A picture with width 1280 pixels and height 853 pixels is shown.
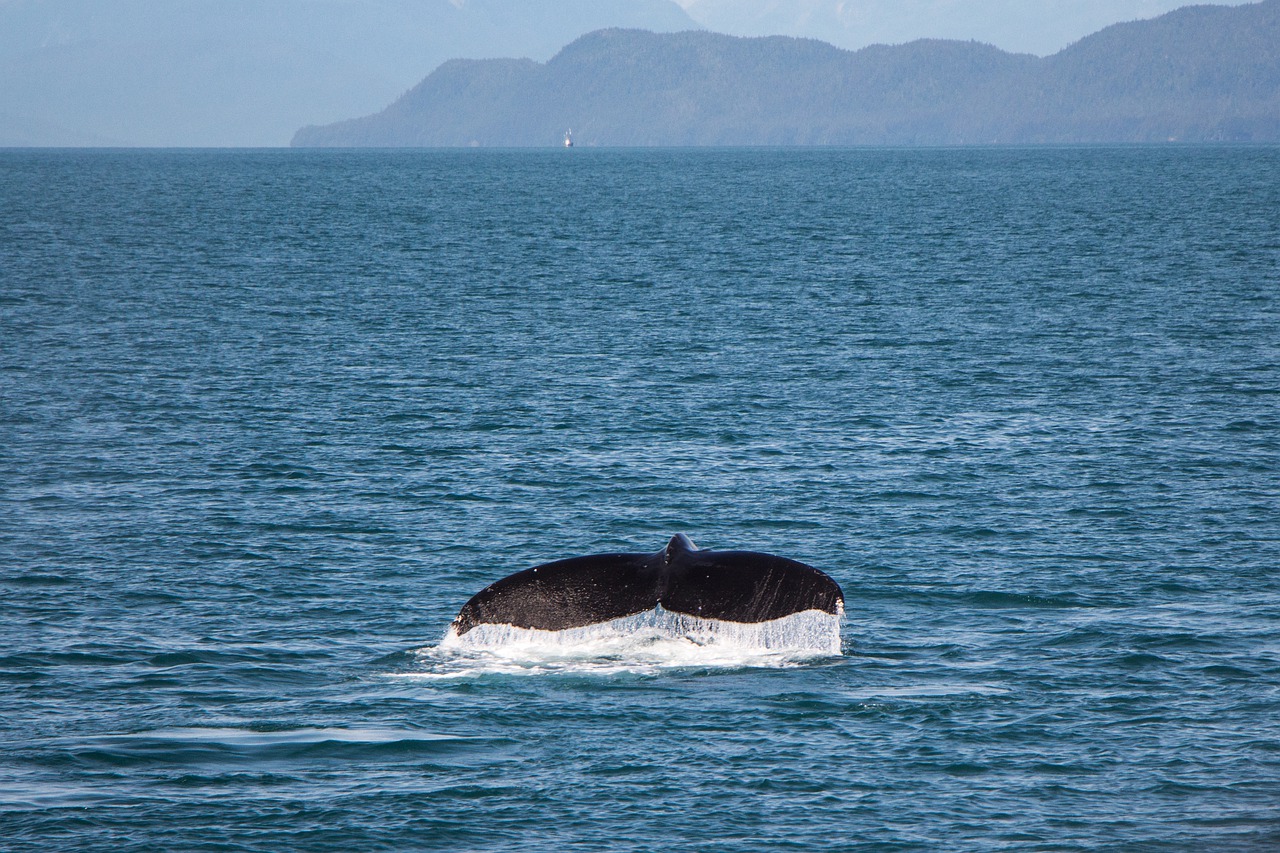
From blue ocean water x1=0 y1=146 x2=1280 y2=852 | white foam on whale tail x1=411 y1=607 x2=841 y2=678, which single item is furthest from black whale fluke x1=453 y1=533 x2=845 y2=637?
white foam on whale tail x1=411 y1=607 x2=841 y2=678

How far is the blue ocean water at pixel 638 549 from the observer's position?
1294 centimetres

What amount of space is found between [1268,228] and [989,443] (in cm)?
5373

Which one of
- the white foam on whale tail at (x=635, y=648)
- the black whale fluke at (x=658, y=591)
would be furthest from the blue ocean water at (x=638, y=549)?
the black whale fluke at (x=658, y=591)

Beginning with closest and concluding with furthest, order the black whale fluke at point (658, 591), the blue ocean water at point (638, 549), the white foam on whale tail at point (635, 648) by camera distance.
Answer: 1. the black whale fluke at point (658, 591)
2. the blue ocean water at point (638, 549)
3. the white foam on whale tail at point (635, 648)

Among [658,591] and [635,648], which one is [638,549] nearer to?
[635,648]

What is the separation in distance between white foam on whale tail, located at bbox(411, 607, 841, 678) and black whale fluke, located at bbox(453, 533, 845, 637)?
2.36 metres

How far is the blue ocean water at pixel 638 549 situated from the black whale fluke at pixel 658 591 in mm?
1532

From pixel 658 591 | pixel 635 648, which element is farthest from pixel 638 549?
pixel 658 591

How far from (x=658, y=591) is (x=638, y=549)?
7.91m

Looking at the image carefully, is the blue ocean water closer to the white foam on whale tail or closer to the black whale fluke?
the white foam on whale tail

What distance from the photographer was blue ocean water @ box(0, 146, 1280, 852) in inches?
509

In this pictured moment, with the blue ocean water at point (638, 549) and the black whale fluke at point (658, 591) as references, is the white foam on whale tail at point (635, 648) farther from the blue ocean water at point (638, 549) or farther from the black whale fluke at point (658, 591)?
the black whale fluke at point (658, 591)

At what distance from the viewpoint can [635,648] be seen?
1598 centimetres

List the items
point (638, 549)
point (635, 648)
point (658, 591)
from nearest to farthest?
point (658, 591)
point (635, 648)
point (638, 549)
